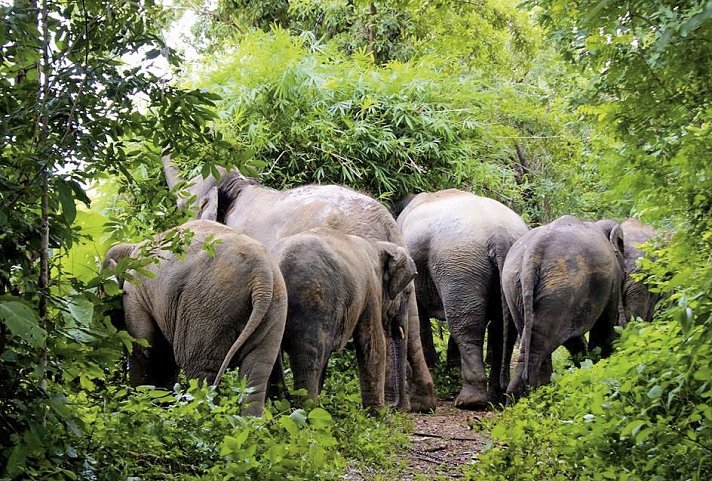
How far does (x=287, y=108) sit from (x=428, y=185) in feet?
6.54

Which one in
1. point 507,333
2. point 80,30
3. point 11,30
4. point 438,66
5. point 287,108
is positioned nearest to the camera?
point 11,30

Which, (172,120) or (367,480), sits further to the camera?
(367,480)

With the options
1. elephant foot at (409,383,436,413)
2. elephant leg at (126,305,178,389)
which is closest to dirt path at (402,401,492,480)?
elephant foot at (409,383,436,413)

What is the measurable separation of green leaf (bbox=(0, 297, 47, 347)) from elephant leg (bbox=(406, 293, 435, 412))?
617 centimetres

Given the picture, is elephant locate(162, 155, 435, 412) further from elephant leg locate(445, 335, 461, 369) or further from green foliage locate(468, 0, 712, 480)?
green foliage locate(468, 0, 712, 480)

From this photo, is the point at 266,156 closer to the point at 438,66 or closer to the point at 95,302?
the point at 438,66

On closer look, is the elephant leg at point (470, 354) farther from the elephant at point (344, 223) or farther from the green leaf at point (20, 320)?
the green leaf at point (20, 320)

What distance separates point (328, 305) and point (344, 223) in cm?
179

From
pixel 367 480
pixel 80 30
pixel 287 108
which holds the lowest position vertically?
pixel 367 480

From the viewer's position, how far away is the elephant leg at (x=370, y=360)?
762cm

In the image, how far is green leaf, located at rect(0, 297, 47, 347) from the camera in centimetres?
284

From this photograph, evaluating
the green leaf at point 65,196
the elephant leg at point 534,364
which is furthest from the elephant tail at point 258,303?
the elephant leg at point 534,364

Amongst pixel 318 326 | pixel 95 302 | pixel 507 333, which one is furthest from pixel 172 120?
pixel 507 333

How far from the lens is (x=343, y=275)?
6949mm
